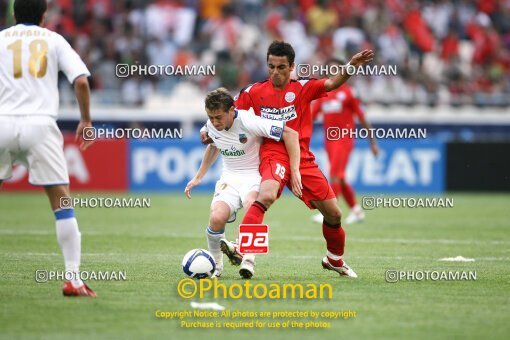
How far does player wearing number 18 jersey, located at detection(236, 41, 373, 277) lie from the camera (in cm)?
924

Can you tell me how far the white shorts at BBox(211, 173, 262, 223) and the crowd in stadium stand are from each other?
14.7m

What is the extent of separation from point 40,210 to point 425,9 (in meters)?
14.4

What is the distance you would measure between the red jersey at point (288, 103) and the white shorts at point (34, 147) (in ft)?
7.77

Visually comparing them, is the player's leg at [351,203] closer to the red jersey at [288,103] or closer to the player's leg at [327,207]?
the player's leg at [327,207]

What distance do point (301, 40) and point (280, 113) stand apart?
16665 millimetres

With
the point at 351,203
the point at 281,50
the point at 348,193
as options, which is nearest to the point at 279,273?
the point at 281,50

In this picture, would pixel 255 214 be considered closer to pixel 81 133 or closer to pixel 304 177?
pixel 304 177

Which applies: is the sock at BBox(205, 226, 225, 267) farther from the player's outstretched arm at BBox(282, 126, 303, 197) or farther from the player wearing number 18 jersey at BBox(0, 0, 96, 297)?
the player wearing number 18 jersey at BBox(0, 0, 96, 297)

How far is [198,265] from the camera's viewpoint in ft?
29.7

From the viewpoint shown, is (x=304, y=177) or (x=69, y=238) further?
(x=304, y=177)

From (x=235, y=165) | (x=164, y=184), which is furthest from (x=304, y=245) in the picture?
(x=164, y=184)

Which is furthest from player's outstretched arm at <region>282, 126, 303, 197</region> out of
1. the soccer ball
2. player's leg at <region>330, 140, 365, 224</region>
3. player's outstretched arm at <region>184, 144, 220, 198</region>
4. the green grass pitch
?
player's leg at <region>330, 140, 365, 224</region>

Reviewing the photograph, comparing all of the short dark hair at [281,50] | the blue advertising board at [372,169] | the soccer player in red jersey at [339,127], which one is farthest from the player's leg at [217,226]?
the blue advertising board at [372,169]

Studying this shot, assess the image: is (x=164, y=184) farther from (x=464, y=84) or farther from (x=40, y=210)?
(x=464, y=84)
